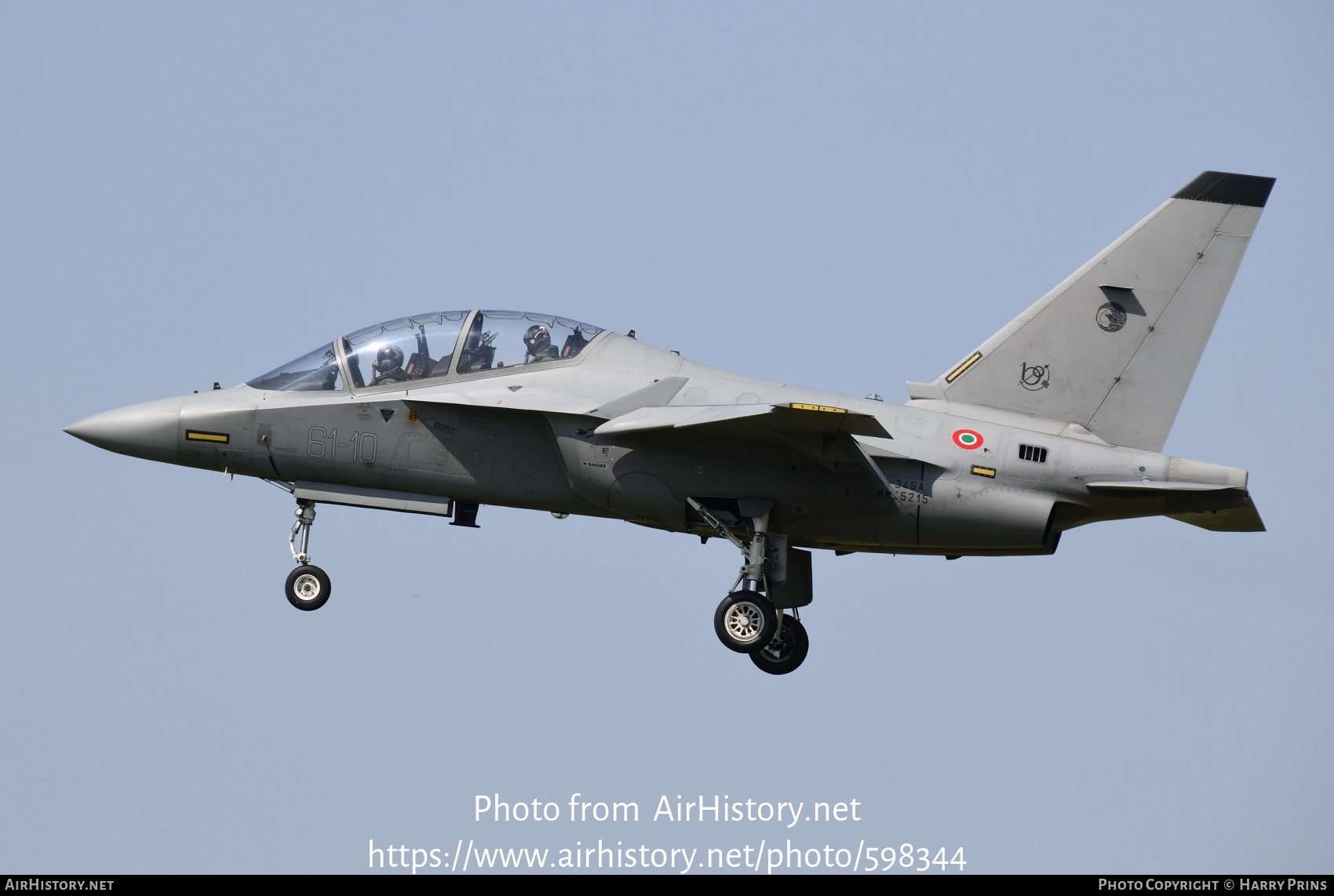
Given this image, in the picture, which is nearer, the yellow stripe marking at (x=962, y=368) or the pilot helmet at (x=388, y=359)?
the yellow stripe marking at (x=962, y=368)

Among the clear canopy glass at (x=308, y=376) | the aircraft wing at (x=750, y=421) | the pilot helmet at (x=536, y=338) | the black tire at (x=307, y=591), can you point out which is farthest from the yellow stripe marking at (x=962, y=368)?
the black tire at (x=307, y=591)

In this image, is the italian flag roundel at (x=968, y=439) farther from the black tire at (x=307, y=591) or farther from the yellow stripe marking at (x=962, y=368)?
the black tire at (x=307, y=591)

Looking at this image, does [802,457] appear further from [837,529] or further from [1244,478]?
[1244,478]

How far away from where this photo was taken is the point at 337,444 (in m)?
20.8

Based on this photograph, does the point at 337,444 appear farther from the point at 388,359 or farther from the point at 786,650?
the point at 786,650

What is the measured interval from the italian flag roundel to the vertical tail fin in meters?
0.69

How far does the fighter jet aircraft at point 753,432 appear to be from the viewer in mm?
19906

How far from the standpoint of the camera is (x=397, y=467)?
816 inches

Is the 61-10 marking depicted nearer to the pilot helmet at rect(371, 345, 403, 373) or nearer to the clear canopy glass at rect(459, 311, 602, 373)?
the pilot helmet at rect(371, 345, 403, 373)

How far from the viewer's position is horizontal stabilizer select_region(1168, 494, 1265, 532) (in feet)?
65.5

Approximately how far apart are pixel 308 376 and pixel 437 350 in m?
1.69

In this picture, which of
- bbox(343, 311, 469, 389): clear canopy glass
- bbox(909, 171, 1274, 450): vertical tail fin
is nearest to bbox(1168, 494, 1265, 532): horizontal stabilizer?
bbox(909, 171, 1274, 450): vertical tail fin

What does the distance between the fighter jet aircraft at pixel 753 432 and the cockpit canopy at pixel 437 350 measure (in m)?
0.03

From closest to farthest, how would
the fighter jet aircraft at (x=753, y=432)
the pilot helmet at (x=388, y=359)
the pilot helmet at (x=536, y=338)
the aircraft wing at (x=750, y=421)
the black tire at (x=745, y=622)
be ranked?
the aircraft wing at (x=750, y=421) → the fighter jet aircraft at (x=753, y=432) → the black tire at (x=745, y=622) → the pilot helmet at (x=536, y=338) → the pilot helmet at (x=388, y=359)
